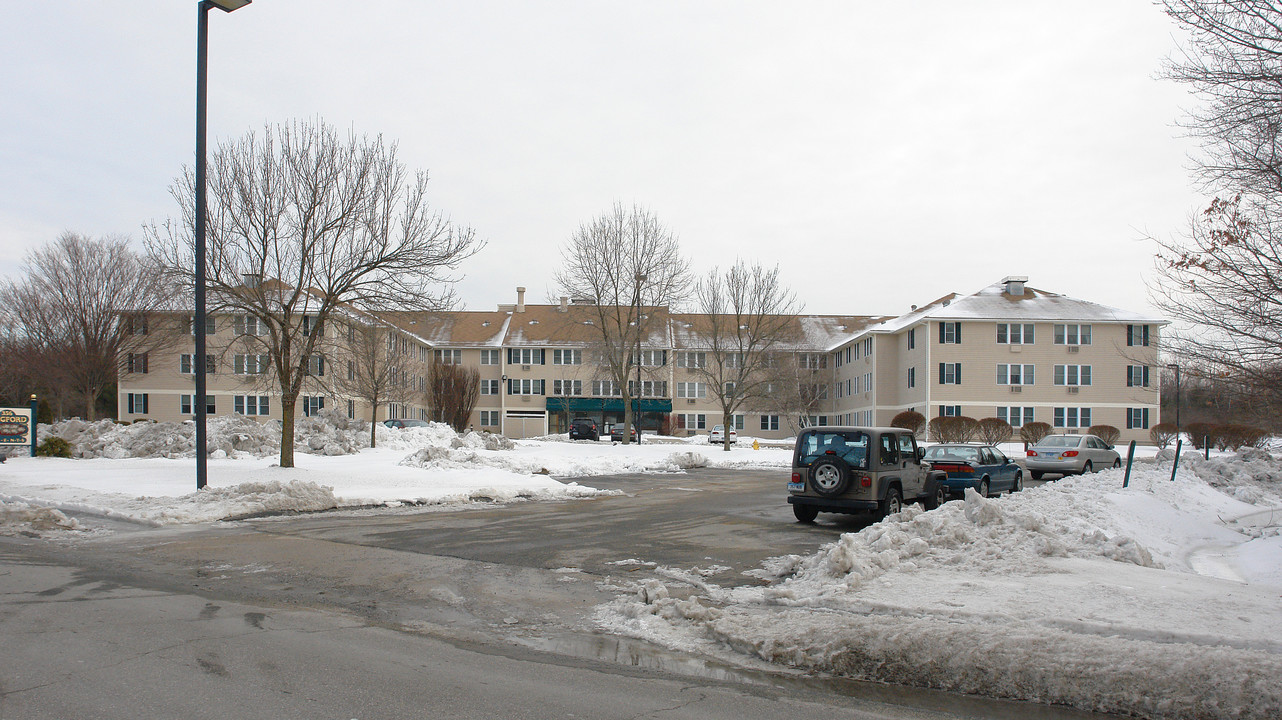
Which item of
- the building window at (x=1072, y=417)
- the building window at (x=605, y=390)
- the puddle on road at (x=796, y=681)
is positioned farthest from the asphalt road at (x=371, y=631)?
the building window at (x=605, y=390)

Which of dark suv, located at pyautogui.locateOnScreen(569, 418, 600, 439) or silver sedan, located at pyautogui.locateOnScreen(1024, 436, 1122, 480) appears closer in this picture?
silver sedan, located at pyautogui.locateOnScreen(1024, 436, 1122, 480)

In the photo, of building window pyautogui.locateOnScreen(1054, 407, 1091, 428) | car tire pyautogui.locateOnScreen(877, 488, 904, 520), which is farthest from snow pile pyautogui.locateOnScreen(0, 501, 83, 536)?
building window pyautogui.locateOnScreen(1054, 407, 1091, 428)

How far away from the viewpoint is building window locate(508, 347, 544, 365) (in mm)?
72250

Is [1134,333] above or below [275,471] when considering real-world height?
above

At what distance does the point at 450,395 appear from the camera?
5466cm

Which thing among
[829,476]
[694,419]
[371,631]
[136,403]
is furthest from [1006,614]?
[694,419]

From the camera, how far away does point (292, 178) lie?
2153 cm

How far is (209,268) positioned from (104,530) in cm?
1017

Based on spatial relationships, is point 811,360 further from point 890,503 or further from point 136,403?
point 890,503

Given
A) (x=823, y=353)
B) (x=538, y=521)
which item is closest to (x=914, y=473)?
(x=538, y=521)

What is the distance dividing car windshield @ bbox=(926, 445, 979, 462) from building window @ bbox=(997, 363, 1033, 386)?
37.0 m

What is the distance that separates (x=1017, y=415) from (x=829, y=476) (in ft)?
151

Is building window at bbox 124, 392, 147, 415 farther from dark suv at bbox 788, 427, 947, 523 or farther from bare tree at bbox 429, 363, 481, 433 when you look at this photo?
dark suv at bbox 788, 427, 947, 523

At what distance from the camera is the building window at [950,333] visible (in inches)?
2125
